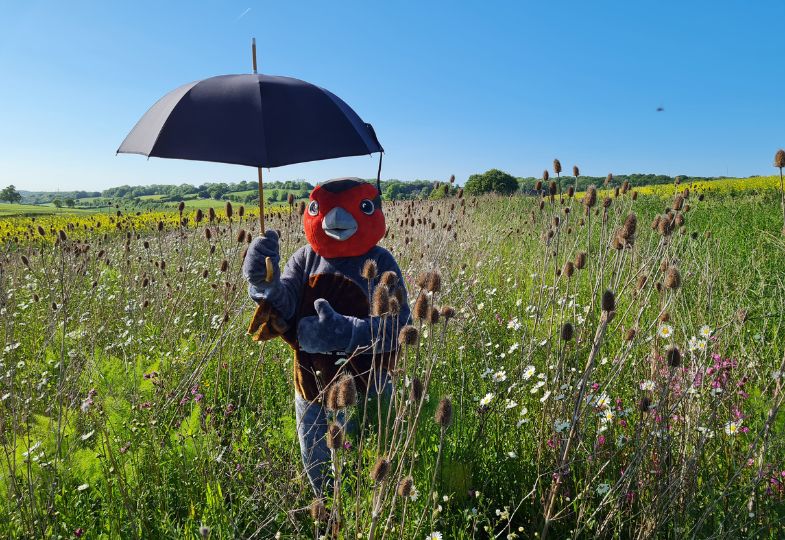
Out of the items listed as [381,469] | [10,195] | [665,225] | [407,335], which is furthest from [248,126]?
[10,195]

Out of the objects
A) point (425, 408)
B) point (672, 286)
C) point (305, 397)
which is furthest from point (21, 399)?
point (672, 286)

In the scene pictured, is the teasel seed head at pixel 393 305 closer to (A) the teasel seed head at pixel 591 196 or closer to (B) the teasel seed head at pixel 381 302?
(B) the teasel seed head at pixel 381 302

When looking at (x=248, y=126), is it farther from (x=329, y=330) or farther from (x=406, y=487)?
(x=406, y=487)

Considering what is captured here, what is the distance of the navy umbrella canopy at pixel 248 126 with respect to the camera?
2.29m

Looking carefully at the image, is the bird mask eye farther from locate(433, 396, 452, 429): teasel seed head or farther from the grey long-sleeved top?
locate(433, 396, 452, 429): teasel seed head

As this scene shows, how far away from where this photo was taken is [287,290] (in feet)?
7.59

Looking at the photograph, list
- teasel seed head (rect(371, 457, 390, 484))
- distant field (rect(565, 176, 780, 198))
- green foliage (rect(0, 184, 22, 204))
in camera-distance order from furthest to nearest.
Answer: green foliage (rect(0, 184, 22, 204)) < distant field (rect(565, 176, 780, 198)) < teasel seed head (rect(371, 457, 390, 484))

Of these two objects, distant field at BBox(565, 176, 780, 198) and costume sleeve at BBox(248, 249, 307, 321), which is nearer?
costume sleeve at BBox(248, 249, 307, 321)

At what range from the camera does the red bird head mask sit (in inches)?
90.2

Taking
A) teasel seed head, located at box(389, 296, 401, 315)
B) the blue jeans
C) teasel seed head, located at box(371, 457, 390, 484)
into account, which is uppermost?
teasel seed head, located at box(389, 296, 401, 315)

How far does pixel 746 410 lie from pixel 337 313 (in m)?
2.13

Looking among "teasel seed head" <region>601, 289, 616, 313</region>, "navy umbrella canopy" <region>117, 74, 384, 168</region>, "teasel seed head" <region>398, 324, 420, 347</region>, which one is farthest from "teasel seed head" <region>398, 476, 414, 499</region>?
"navy umbrella canopy" <region>117, 74, 384, 168</region>

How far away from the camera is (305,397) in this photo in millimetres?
2377

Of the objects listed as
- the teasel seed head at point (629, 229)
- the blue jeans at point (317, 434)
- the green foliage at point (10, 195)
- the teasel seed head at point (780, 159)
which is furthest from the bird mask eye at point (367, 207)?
the green foliage at point (10, 195)
